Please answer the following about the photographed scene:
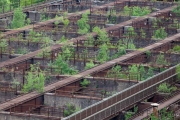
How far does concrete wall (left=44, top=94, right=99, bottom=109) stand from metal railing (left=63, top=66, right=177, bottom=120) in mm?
1316

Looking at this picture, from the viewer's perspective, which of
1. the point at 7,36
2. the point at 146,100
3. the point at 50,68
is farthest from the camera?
the point at 7,36

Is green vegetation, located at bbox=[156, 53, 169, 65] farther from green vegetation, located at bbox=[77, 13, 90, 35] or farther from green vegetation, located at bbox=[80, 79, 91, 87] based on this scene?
green vegetation, located at bbox=[77, 13, 90, 35]

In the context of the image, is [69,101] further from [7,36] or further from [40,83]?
[7,36]

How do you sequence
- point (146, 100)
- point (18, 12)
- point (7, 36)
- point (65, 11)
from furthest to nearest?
point (65, 11)
point (18, 12)
point (7, 36)
point (146, 100)

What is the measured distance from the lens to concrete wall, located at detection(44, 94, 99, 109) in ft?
173

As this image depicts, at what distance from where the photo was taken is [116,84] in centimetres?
5684

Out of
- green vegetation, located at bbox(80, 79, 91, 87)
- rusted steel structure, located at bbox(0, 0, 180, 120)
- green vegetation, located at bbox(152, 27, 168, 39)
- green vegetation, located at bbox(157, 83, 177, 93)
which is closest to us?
rusted steel structure, located at bbox(0, 0, 180, 120)

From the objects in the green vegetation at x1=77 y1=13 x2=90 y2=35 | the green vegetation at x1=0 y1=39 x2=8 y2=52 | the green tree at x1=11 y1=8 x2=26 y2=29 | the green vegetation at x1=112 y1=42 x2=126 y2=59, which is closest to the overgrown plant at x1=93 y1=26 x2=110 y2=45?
the green vegetation at x1=77 y1=13 x2=90 y2=35

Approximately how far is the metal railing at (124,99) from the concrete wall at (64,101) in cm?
132

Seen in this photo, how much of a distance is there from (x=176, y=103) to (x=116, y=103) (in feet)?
11.7

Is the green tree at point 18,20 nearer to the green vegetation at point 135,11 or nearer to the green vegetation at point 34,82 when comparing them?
the green vegetation at point 135,11

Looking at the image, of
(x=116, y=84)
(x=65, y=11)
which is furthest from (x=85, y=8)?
(x=116, y=84)

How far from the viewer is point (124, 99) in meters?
52.8

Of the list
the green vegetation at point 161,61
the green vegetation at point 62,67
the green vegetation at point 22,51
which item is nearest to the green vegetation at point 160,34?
the green vegetation at point 161,61
